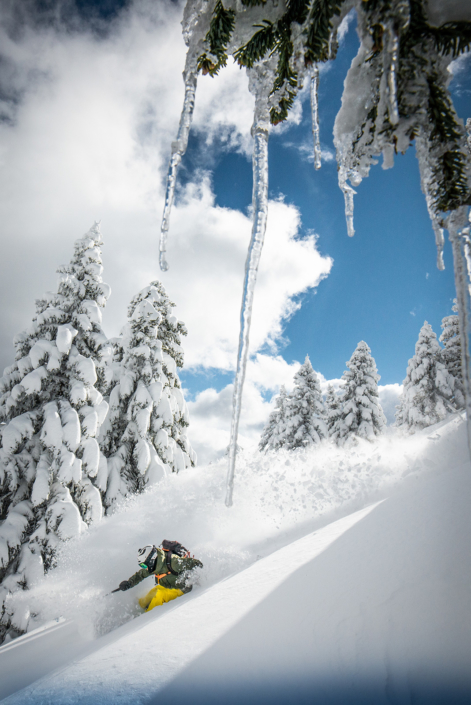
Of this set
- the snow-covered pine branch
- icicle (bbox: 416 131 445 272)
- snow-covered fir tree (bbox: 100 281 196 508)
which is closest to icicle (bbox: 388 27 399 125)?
the snow-covered pine branch

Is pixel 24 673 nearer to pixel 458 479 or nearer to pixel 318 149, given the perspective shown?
pixel 458 479

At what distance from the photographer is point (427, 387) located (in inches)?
882

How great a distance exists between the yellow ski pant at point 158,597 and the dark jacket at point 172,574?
2.6 inches

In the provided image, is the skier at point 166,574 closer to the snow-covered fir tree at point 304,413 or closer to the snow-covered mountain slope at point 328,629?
the snow-covered mountain slope at point 328,629

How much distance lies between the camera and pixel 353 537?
Answer: 402cm

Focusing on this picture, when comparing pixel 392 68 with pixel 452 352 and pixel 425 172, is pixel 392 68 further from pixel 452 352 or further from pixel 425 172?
pixel 452 352

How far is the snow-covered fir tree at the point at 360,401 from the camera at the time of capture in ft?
76.0

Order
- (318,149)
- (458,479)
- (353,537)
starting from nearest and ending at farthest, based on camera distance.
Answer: (318,149) < (353,537) < (458,479)

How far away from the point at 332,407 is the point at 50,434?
72.7ft

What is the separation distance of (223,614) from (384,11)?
4.44 m

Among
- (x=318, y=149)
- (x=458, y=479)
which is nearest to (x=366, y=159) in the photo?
(x=318, y=149)

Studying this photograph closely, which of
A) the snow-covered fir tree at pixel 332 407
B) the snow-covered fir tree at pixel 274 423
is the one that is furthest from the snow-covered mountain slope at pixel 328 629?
the snow-covered fir tree at pixel 274 423

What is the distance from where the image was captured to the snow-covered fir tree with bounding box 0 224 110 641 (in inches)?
388

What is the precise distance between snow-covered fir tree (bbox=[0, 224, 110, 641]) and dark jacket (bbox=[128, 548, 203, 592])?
5.36 m
